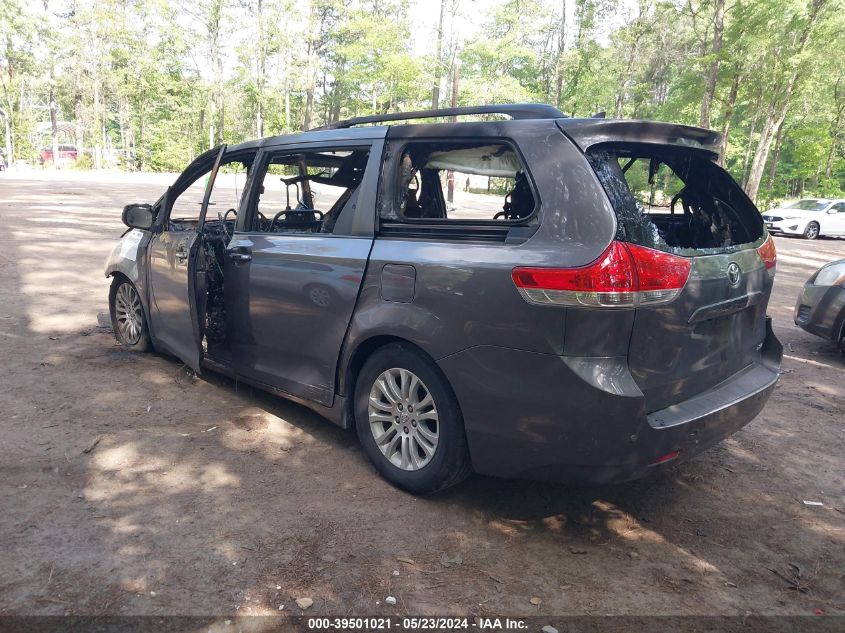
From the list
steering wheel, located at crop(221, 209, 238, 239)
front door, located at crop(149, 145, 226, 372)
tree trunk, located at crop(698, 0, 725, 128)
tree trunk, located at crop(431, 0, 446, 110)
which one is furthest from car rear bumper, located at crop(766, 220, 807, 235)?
front door, located at crop(149, 145, 226, 372)

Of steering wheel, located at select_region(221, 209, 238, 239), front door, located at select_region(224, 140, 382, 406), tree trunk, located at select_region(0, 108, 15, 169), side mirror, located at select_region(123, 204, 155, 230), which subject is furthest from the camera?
tree trunk, located at select_region(0, 108, 15, 169)

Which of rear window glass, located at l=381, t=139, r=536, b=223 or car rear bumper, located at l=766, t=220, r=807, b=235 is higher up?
rear window glass, located at l=381, t=139, r=536, b=223

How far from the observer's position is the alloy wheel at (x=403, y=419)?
124 inches

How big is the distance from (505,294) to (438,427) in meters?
0.78

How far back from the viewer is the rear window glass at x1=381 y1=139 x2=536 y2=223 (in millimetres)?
3027

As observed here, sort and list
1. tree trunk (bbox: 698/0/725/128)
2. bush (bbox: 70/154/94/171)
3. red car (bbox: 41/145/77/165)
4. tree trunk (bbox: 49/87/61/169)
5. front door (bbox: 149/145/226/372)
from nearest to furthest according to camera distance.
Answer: front door (bbox: 149/145/226/372) < tree trunk (bbox: 698/0/725/128) < tree trunk (bbox: 49/87/61/169) < bush (bbox: 70/154/94/171) < red car (bbox: 41/145/77/165)

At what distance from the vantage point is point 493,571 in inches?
106

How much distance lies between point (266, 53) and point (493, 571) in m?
51.8

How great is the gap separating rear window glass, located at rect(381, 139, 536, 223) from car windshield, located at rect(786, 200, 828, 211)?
78.8 ft

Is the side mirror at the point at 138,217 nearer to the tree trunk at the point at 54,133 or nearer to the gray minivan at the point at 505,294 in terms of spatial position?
the gray minivan at the point at 505,294

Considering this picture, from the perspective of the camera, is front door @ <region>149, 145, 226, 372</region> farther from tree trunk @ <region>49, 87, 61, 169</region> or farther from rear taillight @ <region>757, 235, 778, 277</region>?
tree trunk @ <region>49, 87, 61, 169</region>

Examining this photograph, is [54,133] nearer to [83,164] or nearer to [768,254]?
[83,164]

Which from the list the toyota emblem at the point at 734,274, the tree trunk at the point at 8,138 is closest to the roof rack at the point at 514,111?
the toyota emblem at the point at 734,274

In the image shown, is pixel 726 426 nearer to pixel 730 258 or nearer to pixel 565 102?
pixel 730 258
